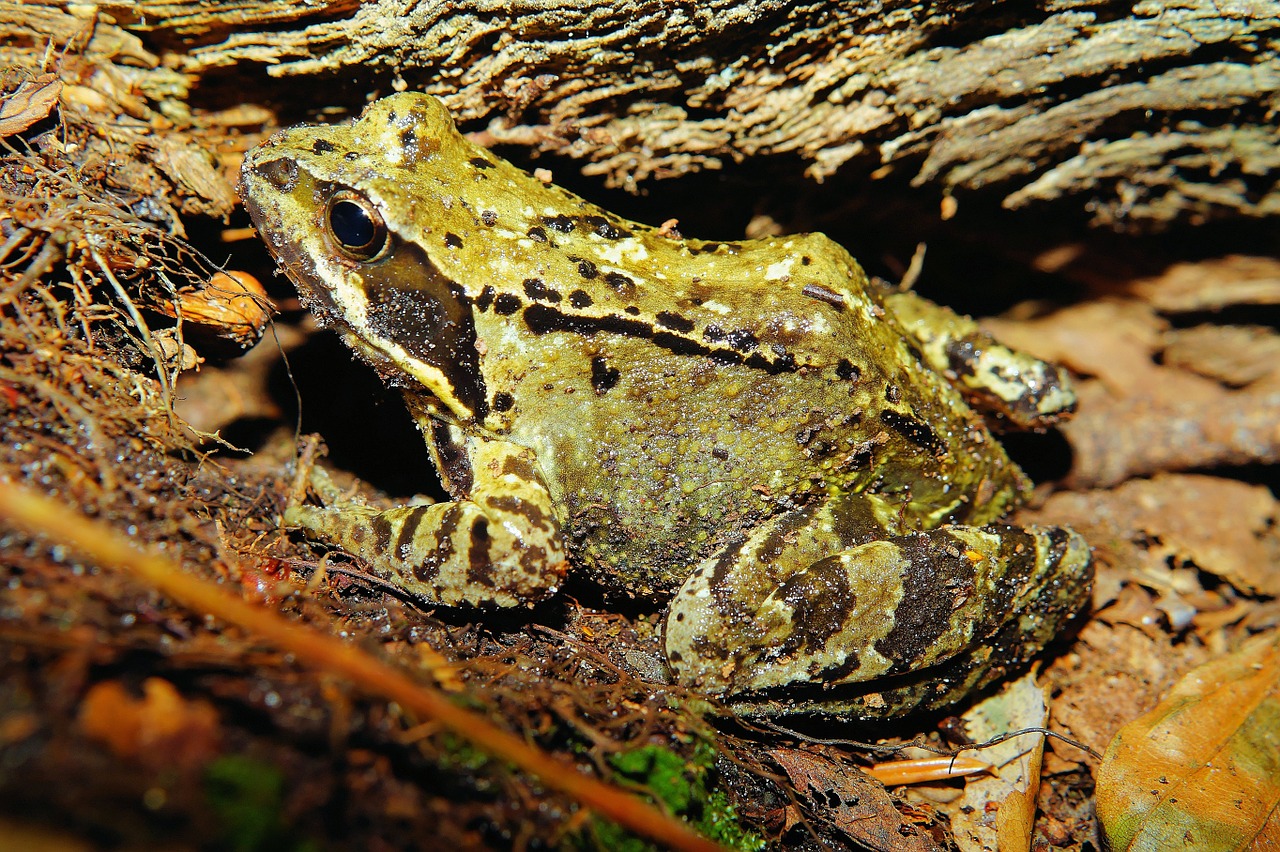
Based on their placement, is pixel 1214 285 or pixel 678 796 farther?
pixel 1214 285

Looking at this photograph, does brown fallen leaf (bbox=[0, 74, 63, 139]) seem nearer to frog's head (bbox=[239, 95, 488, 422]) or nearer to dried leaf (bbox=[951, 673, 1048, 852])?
frog's head (bbox=[239, 95, 488, 422])

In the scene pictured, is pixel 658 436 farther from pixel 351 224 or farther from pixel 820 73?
pixel 820 73

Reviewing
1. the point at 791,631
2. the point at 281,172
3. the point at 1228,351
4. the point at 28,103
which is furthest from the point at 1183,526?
the point at 28,103

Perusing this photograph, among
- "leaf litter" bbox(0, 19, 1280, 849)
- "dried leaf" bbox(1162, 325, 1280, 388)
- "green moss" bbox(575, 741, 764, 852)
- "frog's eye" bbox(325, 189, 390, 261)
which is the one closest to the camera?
"leaf litter" bbox(0, 19, 1280, 849)

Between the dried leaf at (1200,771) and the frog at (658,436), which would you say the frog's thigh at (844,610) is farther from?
the dried leaf at (1200,771)

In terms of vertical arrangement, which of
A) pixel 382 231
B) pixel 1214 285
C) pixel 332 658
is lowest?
pixel 1214 285

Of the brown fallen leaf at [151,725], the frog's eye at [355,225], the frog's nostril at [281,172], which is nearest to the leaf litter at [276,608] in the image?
the brown fallen leaf at [151,725]

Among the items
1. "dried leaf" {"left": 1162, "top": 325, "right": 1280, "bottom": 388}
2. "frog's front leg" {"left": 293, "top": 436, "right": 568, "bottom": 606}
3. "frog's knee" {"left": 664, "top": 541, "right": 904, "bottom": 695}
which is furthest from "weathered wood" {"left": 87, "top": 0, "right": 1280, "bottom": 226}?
"frog's knee" {"left": 664, "top": 541, "right": 904, "bottom": 695}
